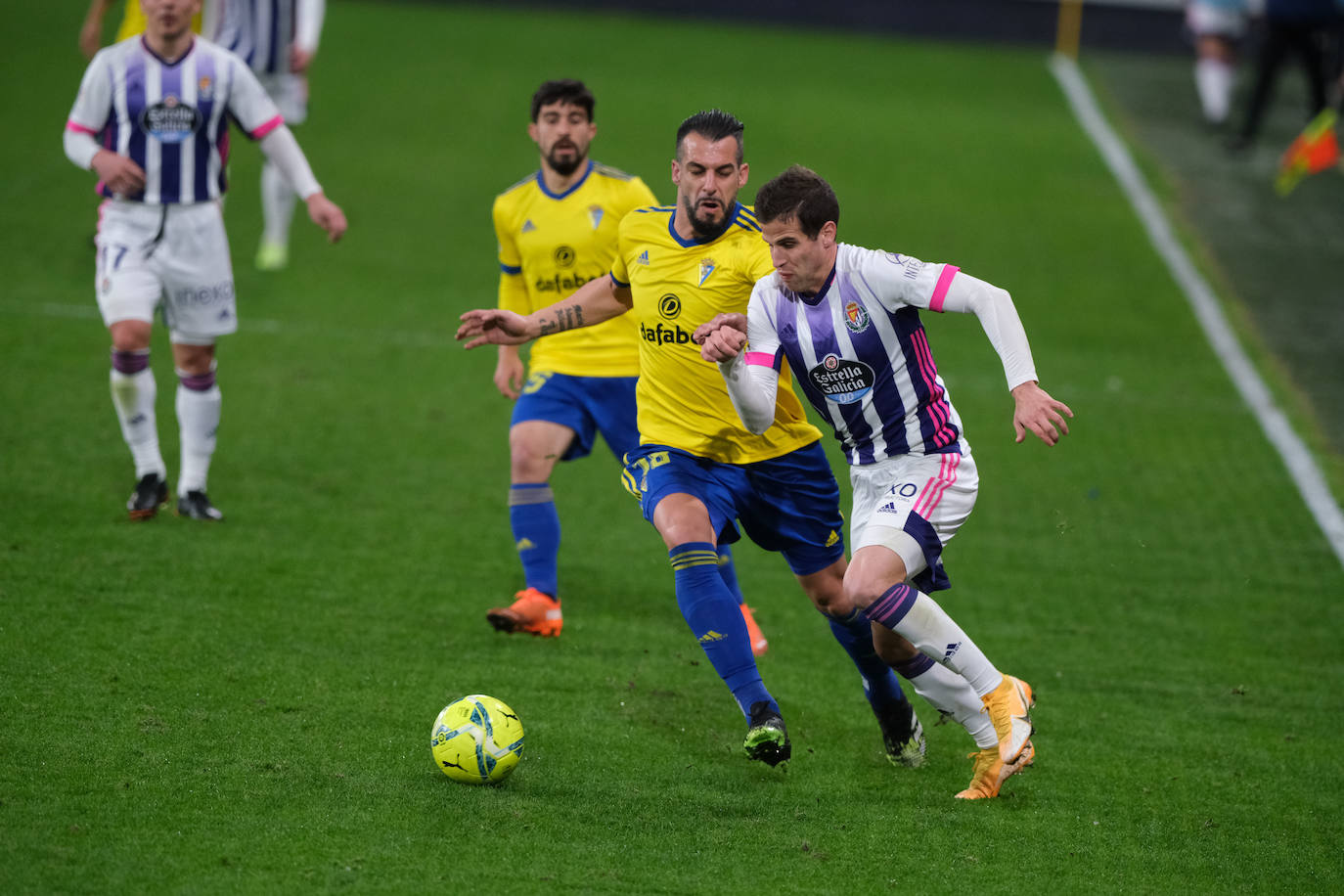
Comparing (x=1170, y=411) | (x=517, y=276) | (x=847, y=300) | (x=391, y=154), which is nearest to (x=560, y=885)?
(x=847, y=300)

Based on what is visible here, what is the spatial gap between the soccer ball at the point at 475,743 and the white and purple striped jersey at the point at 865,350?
1.37 m

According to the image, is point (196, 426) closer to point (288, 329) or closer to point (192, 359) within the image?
point (192, 359)

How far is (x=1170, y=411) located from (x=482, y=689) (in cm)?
557

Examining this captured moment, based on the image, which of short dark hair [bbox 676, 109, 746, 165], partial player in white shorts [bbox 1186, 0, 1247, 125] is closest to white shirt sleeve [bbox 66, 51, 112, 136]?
short dark hair [bbox 676, 109, 746, 165]

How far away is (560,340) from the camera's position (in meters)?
5.97

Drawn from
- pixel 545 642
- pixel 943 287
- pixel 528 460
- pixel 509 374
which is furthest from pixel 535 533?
pixel 943 287

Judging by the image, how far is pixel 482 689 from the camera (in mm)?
5074

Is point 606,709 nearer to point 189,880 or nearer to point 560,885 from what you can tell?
point 560,885

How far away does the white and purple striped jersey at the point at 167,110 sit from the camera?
6078 mm

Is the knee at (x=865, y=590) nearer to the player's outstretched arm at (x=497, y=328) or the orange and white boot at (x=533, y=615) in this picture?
the player's outstretched arm at (x=497, y=328)

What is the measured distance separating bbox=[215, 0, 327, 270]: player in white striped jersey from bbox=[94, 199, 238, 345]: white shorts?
3469 mm

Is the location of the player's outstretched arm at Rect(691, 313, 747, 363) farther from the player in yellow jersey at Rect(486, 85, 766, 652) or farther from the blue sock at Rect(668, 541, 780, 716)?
the player in yellow jersey at Rect(486, 85, 766, 652)

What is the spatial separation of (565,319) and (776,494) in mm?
984

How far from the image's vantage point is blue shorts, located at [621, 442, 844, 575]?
476 cm
